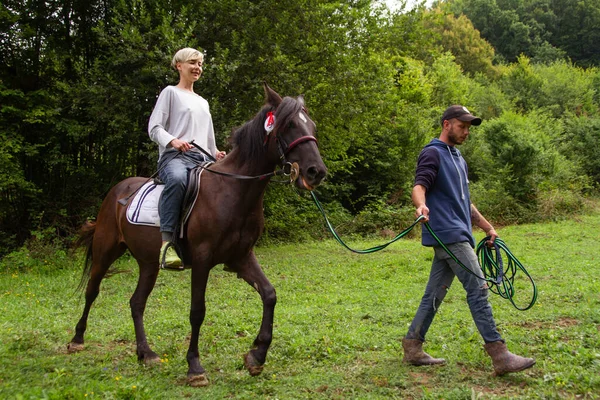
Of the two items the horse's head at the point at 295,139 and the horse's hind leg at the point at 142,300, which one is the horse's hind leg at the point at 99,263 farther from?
the horse's head at the point at 295,139

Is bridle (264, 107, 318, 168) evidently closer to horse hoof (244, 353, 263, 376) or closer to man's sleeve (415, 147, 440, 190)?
man's sleeve (415, 147, 440, 190)

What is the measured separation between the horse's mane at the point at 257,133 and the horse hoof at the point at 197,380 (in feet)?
6.29

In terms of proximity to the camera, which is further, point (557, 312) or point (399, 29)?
point (399, 29)

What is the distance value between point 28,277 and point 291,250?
6.87 metres

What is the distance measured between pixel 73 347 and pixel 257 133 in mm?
3266

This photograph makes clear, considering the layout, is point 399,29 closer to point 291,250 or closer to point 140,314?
point 291,250

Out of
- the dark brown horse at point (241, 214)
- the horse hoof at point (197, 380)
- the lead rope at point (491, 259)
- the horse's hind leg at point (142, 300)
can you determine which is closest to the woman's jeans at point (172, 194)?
the dark brown horse at point (241, 214)

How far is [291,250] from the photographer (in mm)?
14594

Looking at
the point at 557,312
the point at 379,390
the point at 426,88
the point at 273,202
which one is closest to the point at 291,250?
the point at 273,202

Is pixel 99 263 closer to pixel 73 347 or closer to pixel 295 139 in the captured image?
pixel 73 347

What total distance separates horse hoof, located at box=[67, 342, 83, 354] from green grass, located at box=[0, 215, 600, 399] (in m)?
0.09

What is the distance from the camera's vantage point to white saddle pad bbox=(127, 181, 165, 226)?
200 inches

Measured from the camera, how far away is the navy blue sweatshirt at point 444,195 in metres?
4.27

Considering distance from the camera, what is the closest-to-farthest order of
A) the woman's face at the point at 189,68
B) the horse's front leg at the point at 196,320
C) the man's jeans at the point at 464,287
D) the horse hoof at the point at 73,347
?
the man's jeans at the point at 464,287, the horse's front leg at the point at 196,320, the woman's face at the point at 189,68, the horse hoof at the point at 73,347
